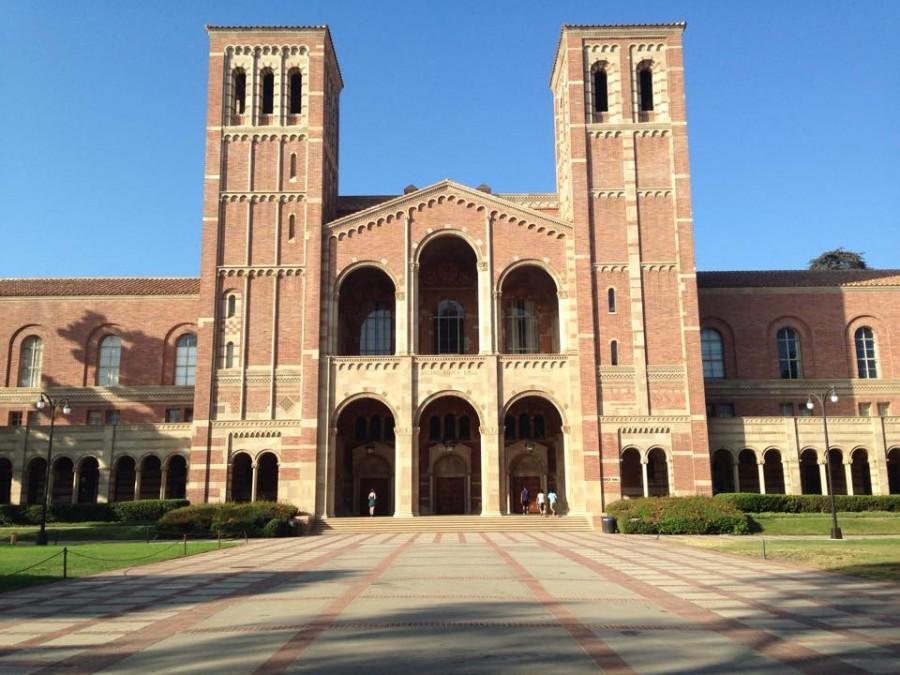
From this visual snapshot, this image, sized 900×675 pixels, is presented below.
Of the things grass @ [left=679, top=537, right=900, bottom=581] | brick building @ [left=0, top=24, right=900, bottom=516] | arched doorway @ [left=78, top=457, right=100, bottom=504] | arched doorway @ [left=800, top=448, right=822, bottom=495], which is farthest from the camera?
arched doorway @ [left=78, top=457, right=100, bottom=504]

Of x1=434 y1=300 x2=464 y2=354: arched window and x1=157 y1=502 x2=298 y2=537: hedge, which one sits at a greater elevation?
x1=434 y1=300 x2=464 y2=354: arched window

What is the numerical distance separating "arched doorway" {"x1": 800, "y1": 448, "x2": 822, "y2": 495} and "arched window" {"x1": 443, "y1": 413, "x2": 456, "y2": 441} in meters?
20.3

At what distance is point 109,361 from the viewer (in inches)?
2024

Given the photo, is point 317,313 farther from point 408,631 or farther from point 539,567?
point 408,631

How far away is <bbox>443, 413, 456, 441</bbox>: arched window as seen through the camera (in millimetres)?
49344

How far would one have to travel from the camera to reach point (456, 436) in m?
49.3

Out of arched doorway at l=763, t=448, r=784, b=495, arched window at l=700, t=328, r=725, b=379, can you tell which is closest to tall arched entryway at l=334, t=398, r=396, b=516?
arched window at l=700, t=328, r=725, b=379

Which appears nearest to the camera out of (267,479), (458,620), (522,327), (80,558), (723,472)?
(458,620)

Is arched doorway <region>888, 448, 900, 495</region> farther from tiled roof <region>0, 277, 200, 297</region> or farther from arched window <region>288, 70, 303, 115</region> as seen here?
tiled roof <region>0, 277, 200, 297</region>

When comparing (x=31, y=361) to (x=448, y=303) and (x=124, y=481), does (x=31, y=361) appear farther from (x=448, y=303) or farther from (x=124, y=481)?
(x=448, y=303)

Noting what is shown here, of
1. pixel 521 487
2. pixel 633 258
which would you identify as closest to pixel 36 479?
pixel 521 487

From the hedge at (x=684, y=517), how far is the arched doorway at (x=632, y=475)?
7.10 m

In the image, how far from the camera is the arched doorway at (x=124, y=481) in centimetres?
4753

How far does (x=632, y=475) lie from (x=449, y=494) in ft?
35.8
